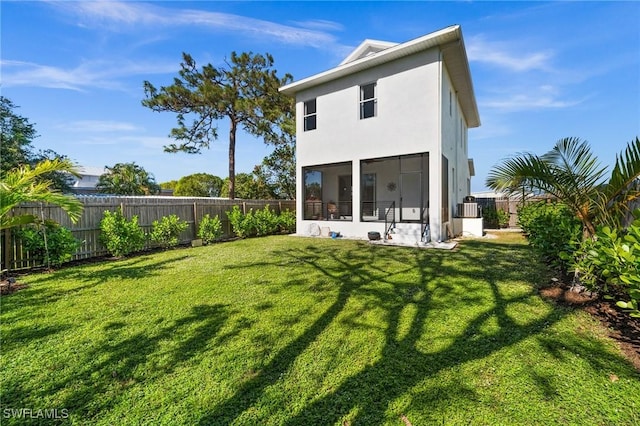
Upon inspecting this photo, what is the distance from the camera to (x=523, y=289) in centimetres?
452

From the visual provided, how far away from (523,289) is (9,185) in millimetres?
9071

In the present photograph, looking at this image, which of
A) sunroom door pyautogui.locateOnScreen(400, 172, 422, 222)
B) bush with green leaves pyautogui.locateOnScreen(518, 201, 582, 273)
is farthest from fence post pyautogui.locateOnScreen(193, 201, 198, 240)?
bush with green leaves pyautogui.locateOnScreen(518, 201, 582, 273)

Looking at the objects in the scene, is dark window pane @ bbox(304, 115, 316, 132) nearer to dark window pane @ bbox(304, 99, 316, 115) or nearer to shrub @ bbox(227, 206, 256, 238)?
dark window pane @ bbox(304, 99, 316, 115)

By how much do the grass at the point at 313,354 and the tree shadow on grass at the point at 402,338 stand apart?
0.6 inches

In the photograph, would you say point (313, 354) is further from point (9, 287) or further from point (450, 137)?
point (450, 137)

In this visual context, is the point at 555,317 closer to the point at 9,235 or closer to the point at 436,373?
the point at 436,373

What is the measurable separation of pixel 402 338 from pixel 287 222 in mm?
11419

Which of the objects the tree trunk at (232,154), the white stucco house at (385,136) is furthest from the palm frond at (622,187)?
the tree trunk at (232,154)

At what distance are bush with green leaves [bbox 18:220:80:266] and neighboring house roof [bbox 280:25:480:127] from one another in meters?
9.65

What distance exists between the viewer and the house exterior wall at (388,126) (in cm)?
946

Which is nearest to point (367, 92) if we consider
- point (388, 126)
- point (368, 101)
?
point (368, 101)

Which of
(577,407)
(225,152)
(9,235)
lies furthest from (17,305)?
(225,152)

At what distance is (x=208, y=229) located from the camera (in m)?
10.9

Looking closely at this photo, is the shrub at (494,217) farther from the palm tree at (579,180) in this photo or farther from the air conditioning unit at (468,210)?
the palm tree at (579,180)
